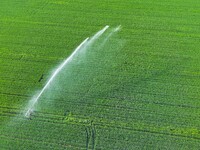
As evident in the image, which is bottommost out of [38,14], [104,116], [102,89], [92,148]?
[92,148]

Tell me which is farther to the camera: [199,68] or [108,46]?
[108,46]

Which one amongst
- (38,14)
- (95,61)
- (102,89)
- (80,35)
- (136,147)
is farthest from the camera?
(38,14)

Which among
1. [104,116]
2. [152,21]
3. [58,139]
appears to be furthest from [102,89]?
[152,21]

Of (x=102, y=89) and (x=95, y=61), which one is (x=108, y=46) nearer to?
(x=95, y=61)

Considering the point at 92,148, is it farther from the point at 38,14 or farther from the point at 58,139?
the point at 38,14

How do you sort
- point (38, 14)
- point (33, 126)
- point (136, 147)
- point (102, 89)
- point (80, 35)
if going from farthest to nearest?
point (38, 14)
point (80, 35)
point (102, 89)
point (33, 126)
point (136, 147)

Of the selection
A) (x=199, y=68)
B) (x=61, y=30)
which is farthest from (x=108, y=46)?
(x=199, y=68)

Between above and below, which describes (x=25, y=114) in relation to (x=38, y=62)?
below
